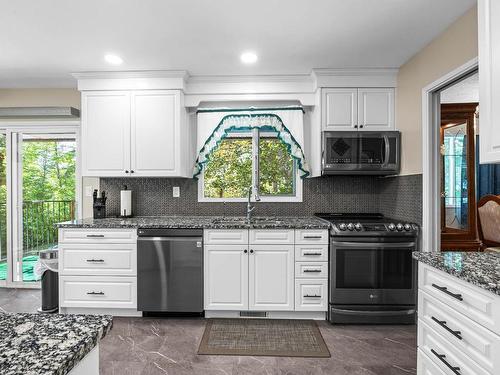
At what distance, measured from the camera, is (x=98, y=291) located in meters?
3.22

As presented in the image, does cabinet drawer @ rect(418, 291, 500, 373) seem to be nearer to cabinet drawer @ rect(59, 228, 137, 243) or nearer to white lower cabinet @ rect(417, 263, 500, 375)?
white lower cabinet @ rect(417, 263, 500, 375)

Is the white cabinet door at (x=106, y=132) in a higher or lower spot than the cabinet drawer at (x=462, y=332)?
higher

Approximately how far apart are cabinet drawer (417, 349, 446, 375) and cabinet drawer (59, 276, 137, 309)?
2412mm

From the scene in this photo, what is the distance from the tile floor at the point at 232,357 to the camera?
7.63 ft

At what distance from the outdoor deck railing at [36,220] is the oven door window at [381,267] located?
3322 millimetres

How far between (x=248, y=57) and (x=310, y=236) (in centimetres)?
171

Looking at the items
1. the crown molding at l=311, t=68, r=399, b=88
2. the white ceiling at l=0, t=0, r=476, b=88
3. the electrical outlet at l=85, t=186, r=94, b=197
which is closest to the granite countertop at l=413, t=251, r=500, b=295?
the white ceiling at l=0, t=0, r=476, b=88

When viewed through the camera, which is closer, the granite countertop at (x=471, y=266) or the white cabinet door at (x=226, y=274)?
the granite countertop at (x=471, y=266)

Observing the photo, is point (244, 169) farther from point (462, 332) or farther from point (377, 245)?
point (462, 332)

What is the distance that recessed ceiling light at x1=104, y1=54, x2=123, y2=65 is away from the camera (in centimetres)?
309

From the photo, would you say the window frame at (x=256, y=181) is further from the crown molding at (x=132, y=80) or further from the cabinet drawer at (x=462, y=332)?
the cabinet drawer at (x=462, y=332)

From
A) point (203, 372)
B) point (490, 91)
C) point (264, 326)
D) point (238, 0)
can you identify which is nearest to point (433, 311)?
point (490, 91)

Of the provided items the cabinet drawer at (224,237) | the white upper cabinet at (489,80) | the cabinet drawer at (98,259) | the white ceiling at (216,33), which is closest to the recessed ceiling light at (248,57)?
the white ceiling at (216,33)

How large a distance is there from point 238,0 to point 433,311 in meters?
2.09
